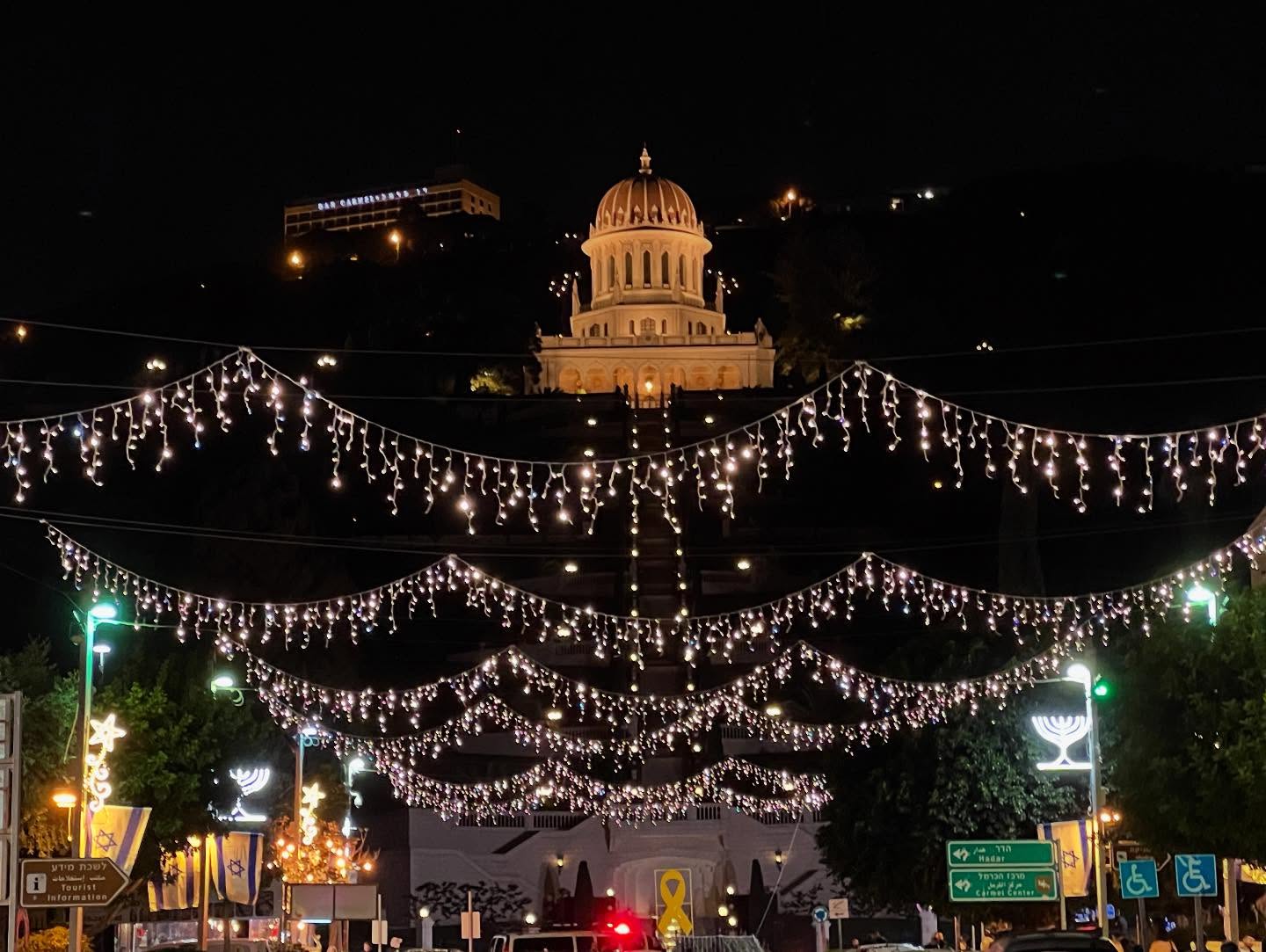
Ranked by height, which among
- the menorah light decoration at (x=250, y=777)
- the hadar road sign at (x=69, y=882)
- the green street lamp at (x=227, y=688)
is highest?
the green street lamp at (x=227, y=688)

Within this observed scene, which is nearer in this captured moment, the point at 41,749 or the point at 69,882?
the point at 69,882

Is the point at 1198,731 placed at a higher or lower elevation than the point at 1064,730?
lower

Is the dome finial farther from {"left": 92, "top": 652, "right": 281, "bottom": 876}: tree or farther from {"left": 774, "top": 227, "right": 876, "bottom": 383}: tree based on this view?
{"left": 92, "top": 652, "right": 281, "bottom": 876}: tree

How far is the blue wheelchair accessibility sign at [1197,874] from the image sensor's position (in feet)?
79.5

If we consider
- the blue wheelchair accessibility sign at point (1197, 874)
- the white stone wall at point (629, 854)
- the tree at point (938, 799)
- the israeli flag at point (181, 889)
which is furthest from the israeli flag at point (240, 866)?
the white stone wall at point (629, 854)

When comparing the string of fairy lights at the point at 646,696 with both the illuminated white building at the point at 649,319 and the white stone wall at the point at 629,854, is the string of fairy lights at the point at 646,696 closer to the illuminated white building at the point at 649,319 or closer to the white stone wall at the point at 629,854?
the white stone wall at the point at 629,854

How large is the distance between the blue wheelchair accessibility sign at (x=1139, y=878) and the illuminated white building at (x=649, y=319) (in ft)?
279

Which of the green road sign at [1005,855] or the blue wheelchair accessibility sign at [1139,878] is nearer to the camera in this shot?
the blue wheelchair accessibility sign at [1139,878]

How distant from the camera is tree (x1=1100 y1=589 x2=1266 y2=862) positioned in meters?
26.6

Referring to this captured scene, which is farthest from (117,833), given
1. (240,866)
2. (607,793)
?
(607,793)

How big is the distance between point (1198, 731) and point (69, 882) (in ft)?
51.3

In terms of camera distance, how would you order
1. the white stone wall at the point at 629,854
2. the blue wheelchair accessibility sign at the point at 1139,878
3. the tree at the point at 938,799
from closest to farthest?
the blue wheelchair accessibility sign at the point at 1139,878 < the tree at the point at 938,799 < the white stone wall at the point at 629,854

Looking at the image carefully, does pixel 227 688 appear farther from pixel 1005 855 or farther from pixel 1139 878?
pixel 1139 878

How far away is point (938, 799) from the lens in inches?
1670
